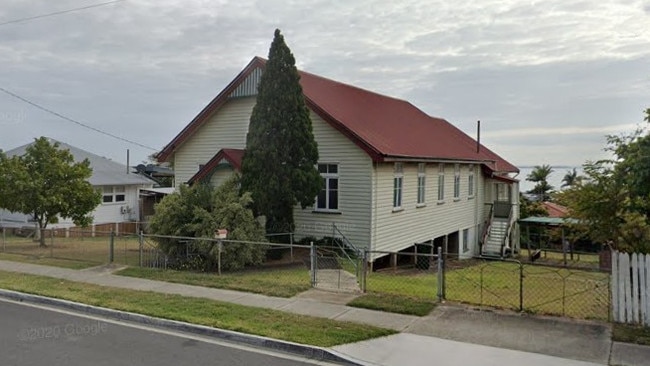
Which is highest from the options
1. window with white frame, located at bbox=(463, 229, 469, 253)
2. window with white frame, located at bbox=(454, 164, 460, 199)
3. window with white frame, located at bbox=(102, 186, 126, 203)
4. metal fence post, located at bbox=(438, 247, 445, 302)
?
window with white frame, located at bbox=(454, 164, 460, 199)

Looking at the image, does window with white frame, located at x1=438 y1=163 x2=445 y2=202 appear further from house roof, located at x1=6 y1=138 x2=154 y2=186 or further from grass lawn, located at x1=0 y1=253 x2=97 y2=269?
house roof, located at x1=6 y1=138 x2=154 y2=186

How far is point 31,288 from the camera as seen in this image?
467 inches

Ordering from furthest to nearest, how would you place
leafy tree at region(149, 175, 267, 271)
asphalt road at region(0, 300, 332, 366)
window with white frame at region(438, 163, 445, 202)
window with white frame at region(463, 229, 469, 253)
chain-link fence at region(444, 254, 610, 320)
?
window with white frame at region(463, 229, 469, 253), window with white frame at region(438, 163, 445, 202), leafy tree at region(149, 175, 267, 271), chain-link fence at region(444, 254, 610, 320), asphalt road at region(0, 300, 332, 366)

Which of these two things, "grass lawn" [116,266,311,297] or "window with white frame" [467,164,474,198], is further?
"window with white frame" [467,164,474,198]

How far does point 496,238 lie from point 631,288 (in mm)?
22733

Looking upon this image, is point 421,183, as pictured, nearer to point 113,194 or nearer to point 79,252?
point 79,252

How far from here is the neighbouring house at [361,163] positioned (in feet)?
59.6

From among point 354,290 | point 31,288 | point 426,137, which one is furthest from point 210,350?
point 426,137

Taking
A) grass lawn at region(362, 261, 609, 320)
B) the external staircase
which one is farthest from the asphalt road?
the external staircase

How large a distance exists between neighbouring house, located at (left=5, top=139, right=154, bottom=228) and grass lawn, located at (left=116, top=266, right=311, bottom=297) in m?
23.0

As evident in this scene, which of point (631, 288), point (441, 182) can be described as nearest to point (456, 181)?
point (441, 182)

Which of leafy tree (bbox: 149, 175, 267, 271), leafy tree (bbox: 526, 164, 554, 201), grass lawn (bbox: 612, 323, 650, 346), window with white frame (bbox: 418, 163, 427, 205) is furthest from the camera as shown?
leafy tree (bbox: 526, 164, 554, 201)

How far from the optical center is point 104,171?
1481 inches

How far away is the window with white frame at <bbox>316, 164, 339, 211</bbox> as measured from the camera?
1878cm
